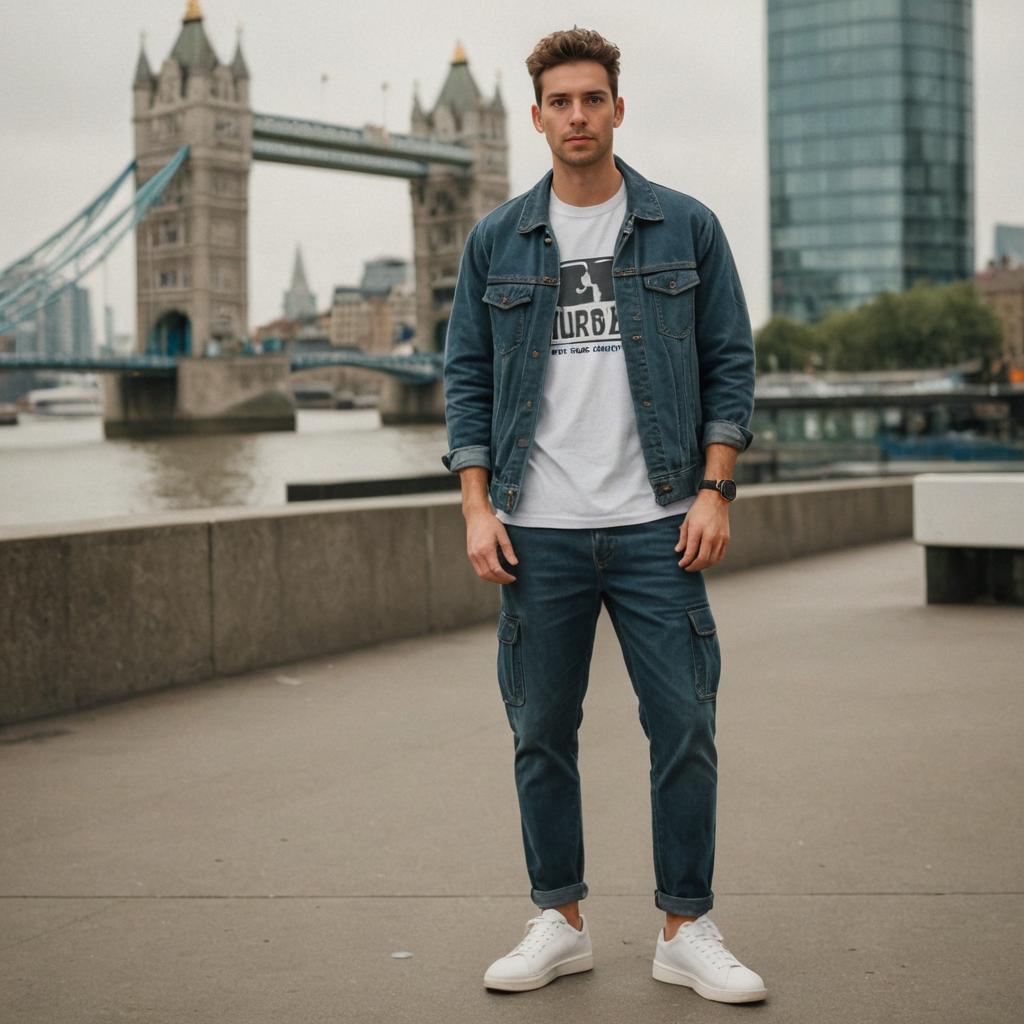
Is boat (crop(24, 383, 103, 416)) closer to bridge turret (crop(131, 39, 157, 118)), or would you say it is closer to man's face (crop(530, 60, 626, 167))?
bridge turret (crop(131, 39, 157, 118))

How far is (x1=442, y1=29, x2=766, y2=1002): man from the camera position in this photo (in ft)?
7.59

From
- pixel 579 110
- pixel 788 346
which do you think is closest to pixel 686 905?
pixel 579 110

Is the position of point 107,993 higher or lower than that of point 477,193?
lower

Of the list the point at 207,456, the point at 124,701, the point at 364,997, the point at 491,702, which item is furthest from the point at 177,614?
the point at 207,456

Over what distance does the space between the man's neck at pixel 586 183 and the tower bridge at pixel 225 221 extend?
58679mm

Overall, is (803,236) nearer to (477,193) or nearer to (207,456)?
(477,193)

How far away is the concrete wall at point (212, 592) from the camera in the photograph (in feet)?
14.8

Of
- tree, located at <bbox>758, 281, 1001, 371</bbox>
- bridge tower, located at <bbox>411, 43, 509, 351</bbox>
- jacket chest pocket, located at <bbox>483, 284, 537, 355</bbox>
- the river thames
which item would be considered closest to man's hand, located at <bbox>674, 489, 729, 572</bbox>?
jacket chest pocket, located at <bbox>483, 284, 537, 355</bbox>

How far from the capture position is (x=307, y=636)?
5605 millimetres

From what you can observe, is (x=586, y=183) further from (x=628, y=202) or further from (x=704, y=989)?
(x=704, y=989)

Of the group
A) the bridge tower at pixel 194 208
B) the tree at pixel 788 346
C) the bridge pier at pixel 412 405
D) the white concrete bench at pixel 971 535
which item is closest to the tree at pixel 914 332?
the tree at pixel 788 346

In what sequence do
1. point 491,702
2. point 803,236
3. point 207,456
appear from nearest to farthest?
point 491,702 < point 207,456 < point 803,236

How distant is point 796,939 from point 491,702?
2.25 meters

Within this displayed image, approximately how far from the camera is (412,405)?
7125cm
